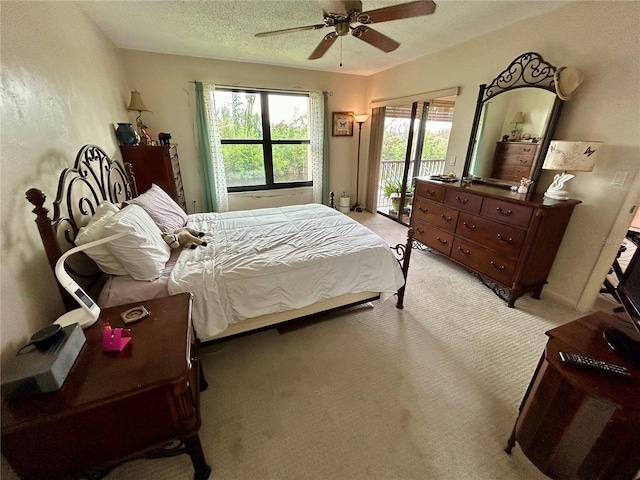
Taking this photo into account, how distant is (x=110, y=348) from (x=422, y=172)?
5.03m

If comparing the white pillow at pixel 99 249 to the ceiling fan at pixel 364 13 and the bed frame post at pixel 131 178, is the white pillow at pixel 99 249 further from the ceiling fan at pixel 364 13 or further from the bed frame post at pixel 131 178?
the ceiling fan at pixel 364 13

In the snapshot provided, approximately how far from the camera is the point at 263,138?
4324 millimetres

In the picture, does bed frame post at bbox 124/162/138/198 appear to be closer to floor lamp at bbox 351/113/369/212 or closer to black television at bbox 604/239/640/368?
floor lamp at bbox 351/113/369/212

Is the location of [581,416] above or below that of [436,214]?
below

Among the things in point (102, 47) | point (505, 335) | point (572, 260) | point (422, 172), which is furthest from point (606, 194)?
point (102, 47)

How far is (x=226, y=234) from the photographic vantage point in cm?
232

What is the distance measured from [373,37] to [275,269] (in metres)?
1.91

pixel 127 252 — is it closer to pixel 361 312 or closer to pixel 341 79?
pixel 361 312

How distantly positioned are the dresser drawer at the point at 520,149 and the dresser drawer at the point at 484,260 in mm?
1010

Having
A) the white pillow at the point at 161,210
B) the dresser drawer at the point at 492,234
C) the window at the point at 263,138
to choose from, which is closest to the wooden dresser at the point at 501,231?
the dresser drawer at the point at 492,234

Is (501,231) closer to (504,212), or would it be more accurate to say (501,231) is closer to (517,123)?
(504,212)

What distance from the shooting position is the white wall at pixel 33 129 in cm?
112

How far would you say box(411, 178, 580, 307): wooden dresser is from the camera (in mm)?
2168

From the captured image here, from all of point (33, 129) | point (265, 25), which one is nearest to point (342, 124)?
point (265, 25)
